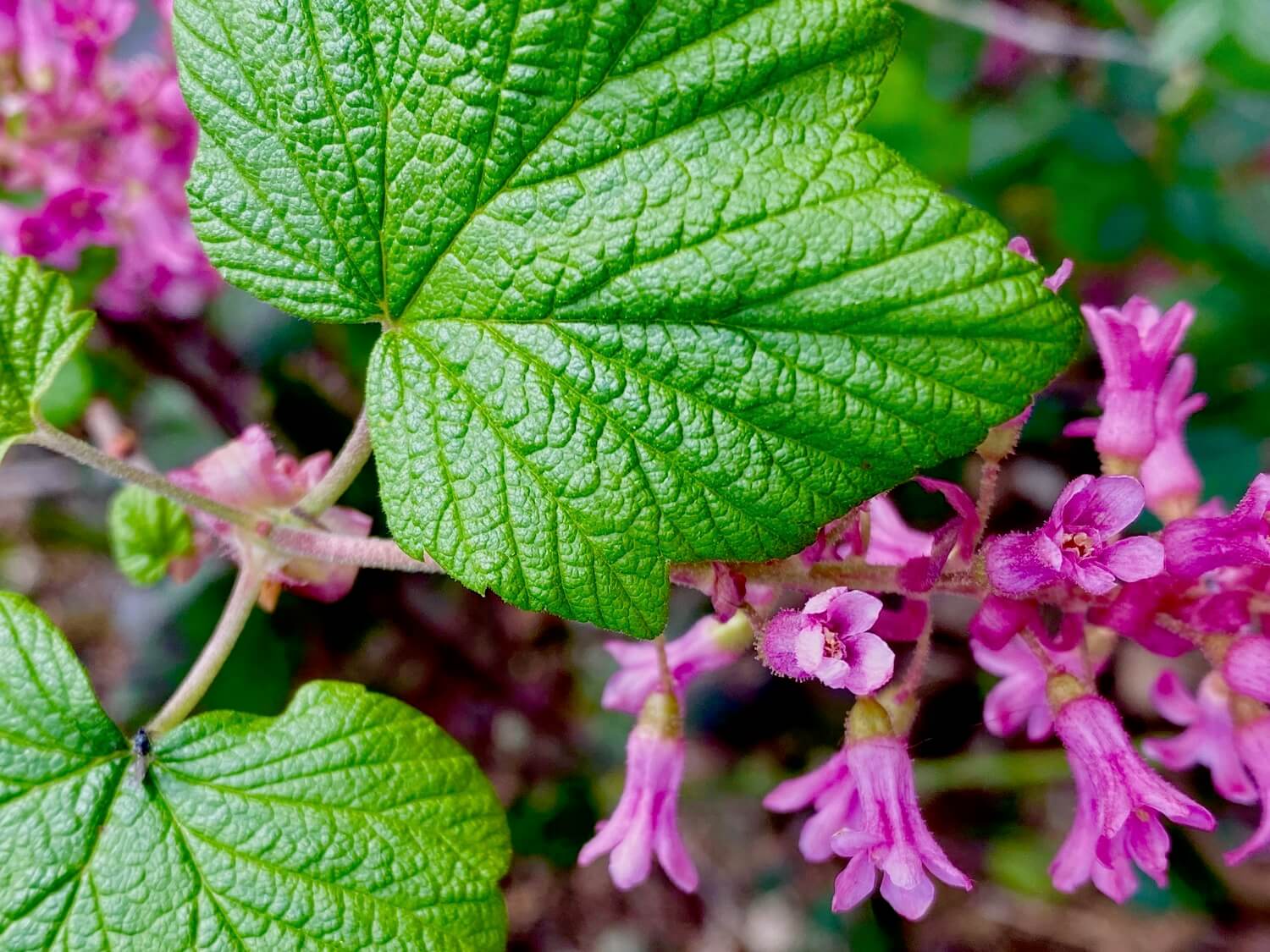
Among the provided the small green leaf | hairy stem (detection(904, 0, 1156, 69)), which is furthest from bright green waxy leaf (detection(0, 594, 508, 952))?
hairy stem (detection(904, 0, 1156, 69))

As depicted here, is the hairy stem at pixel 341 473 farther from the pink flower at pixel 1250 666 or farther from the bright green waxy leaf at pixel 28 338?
the pink flower at pixel 1250 666

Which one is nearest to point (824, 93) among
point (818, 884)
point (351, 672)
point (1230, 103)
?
point (351, 672)

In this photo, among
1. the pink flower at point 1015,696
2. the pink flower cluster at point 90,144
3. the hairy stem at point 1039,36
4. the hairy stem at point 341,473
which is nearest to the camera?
the hairy stem at point 341,473

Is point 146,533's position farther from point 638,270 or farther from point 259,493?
point 638,270

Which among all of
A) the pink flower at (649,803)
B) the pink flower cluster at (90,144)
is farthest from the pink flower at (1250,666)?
the pink flower cluster at (90,144)

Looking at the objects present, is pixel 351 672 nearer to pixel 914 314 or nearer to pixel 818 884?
pixel 818 884

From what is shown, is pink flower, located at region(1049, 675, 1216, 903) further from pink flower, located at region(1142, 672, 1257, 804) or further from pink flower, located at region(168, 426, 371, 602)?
pink flower, located at region(168, 426, 371, 602)
